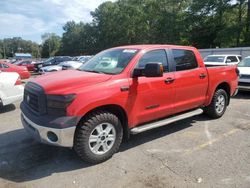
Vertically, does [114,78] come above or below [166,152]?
above

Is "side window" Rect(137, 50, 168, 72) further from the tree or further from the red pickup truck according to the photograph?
the tree

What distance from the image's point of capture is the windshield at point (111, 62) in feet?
15.2

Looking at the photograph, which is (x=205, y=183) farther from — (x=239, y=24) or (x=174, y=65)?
(x=239, y=24)

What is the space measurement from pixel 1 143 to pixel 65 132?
2.09 metres

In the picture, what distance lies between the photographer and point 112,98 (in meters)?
4.17

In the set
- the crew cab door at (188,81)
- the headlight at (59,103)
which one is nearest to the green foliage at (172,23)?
the crew cab door at (188,81)

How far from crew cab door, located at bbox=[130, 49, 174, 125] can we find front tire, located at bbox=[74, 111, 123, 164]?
1.49 feet

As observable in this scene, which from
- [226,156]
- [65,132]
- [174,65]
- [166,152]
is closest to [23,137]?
[65,132]

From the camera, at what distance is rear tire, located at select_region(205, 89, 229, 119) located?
20.9 ft

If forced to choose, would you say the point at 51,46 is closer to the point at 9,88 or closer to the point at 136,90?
the point at 9,88

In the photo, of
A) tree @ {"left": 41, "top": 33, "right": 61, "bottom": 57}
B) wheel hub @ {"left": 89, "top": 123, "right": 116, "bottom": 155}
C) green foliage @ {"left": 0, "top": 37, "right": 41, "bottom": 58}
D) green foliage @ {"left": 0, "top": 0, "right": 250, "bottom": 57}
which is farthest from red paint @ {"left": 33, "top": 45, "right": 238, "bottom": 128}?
green foliage @ {"left": 0, "top": 37, "right": 41, "bottom": 58}

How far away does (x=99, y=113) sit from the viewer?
13.6 ft

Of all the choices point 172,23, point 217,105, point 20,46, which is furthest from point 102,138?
point 20,46

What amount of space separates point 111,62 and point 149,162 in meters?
1.90
